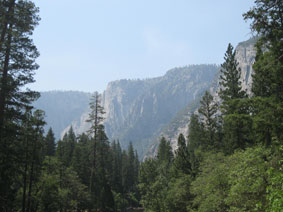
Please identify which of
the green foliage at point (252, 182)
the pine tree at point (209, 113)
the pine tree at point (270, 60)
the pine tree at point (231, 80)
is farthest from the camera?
the pine tree at point (209, 113)

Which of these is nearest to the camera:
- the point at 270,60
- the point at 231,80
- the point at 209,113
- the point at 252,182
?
the point at 270,60

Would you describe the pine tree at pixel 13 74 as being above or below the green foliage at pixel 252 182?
above

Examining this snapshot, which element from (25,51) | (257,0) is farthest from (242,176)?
(25,51)

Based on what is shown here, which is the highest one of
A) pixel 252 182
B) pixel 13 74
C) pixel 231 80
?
pixel 231 80

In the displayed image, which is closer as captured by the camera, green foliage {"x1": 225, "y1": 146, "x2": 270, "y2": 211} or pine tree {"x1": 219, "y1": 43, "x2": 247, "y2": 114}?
green foliage {"x1": 225, "y1": 146, "x2": 270, "y2": 211}

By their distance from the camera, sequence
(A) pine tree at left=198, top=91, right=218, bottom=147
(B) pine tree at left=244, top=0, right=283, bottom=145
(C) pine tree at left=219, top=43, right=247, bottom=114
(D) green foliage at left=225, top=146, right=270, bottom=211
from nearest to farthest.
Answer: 1. (B) pine tree at left=244, top=0, right=283, bottom=145
2. (D) green foliage at left=225, top=146, right=270, bottom=211
3. (C) pine tree at left=219, top=43, right=247, bottom=114
4. (A) pine tree at left=198, top=91, right=218, bottom=147

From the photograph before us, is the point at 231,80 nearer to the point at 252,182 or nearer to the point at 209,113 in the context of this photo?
the point at 209,113

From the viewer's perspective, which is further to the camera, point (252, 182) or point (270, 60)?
point (252, 182)

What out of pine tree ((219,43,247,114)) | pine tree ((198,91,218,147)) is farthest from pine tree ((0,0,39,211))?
pine tree ((198,91,218,147))

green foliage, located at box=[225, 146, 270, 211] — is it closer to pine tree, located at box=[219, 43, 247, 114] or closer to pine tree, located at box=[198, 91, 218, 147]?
pine tree, located at box=[219, 43, 247, 114]

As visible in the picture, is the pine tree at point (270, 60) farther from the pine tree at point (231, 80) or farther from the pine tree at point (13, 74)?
the pine tree at point (231, 80)

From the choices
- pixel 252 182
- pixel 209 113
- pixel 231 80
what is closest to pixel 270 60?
pixel 252 182

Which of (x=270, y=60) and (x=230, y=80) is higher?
(x=230, y=80)

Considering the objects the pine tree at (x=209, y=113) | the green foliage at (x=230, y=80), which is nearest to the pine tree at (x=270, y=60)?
the green foliage at (x=230, y=80)
